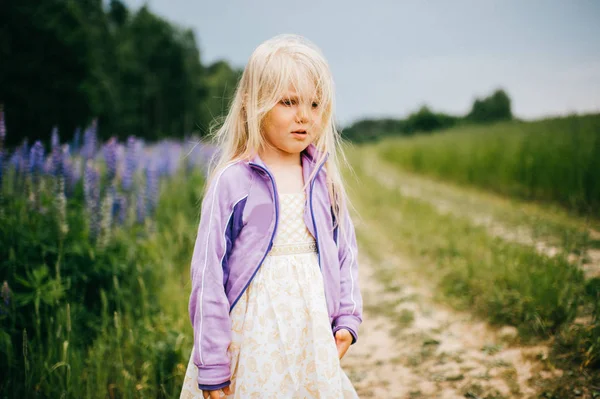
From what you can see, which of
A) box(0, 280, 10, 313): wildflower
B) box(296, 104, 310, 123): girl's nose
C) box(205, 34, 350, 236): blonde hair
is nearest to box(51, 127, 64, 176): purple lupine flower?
box(0, 280, 10, 313): wildflower

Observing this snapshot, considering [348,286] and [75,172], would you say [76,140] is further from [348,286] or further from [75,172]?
[348,286]

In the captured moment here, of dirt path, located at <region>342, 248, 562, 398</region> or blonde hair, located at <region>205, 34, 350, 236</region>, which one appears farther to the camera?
dirt path, located at <region>342, 248, 562, 398</region>

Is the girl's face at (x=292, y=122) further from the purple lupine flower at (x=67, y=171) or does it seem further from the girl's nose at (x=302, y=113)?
the purple lupine flower at (x=67, y=171)

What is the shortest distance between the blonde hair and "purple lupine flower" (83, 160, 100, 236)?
1.78 metres

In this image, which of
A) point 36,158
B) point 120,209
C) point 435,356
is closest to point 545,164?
point 435,356

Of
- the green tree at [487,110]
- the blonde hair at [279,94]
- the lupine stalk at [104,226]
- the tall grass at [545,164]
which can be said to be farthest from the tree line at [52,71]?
the green tree at [487,110]

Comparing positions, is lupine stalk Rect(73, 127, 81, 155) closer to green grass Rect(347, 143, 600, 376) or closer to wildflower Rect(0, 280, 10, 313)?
wildflower Rect(0, 280, 10, 313)

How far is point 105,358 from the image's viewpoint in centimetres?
233

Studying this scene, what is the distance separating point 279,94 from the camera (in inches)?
58.6

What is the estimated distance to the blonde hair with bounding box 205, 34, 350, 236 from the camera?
151 centimetres

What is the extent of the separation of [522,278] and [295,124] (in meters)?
2.64

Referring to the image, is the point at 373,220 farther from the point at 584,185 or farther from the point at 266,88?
the point at 266,88

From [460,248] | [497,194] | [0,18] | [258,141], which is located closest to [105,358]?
[258,141]

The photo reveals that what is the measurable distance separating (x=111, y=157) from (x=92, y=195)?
1.12ft
